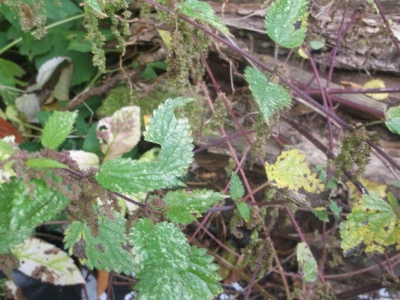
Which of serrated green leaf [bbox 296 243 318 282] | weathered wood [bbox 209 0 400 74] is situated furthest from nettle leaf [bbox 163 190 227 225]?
weathered wood [bbox 209 0 400 74]

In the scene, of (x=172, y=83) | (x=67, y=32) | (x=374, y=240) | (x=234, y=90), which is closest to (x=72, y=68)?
(x=67, y=32)

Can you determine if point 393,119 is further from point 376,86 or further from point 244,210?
point 376,86

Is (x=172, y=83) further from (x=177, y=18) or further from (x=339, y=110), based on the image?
(x=339, y=110)

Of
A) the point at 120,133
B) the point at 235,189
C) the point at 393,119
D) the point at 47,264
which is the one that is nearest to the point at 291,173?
the point at 235,189

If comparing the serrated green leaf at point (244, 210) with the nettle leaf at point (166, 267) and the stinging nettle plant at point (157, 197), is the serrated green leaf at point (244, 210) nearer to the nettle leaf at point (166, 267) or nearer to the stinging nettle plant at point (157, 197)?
the stinging nettle plant at point (157, 197)

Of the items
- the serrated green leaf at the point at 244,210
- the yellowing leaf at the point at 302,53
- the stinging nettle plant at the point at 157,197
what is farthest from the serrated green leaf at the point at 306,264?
the yellowing leaf at the point at 302,53
